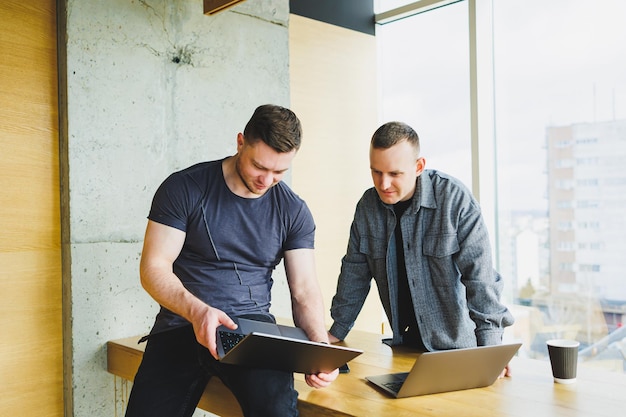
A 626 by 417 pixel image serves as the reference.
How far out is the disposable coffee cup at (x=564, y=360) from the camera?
6.72 ft

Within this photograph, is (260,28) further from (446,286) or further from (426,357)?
(426,357)

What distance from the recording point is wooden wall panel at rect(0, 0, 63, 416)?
2709mm

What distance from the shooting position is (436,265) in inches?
96.8

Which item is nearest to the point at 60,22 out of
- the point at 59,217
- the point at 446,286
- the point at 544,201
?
the point at 59,217

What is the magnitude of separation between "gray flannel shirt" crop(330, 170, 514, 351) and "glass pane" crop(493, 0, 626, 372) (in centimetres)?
145

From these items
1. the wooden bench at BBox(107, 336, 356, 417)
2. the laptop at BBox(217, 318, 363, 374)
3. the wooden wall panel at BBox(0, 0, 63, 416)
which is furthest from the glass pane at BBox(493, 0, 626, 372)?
the wooden wall panel at BBox(0, 0, 63, 416)

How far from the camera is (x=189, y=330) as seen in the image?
217 cm

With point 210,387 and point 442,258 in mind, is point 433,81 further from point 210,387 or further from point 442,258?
point 210,387

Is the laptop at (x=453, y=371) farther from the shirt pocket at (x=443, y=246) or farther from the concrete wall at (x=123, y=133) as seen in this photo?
the concrete wall at (x=123, y=133)

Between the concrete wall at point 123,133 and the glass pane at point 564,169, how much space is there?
1751 mm

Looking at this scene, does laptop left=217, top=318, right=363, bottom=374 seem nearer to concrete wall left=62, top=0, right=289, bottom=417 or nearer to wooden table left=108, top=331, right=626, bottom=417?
wooden table left=108, top=331, right=626, bottom=417

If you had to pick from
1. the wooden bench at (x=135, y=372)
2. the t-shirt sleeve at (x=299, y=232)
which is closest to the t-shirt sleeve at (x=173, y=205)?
the t-shirt sleeve at (x=299, y=232)

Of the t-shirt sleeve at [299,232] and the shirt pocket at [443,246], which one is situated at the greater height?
the t-shirt sleeve at [299,232]

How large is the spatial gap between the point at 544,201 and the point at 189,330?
96.0 inches
